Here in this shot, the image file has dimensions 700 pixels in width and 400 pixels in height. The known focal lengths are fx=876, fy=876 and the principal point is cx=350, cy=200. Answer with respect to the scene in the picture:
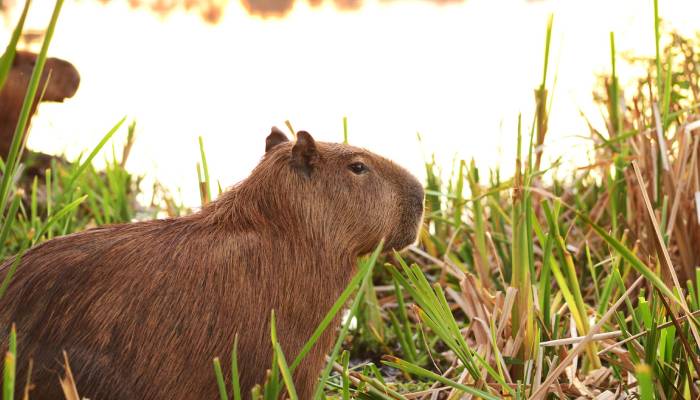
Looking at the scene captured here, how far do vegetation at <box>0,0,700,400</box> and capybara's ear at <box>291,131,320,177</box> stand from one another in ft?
0.82

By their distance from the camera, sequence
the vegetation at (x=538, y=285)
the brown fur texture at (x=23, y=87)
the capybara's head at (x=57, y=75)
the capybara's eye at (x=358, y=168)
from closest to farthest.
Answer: the vegetation at (x=538, y=285) → the capybara's eye at (x=358, y=168) → the brown fur texture at (x=23, y=87) → the capybara's head at (x=57, y=75)

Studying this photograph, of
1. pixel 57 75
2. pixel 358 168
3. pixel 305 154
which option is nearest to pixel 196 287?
pixel 305 154

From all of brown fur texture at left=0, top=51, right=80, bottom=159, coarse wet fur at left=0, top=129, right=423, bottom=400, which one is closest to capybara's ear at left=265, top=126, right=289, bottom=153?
coarse wet fur at left=0, top=129, right=423, bottom=400

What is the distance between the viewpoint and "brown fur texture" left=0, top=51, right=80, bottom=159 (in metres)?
4.23

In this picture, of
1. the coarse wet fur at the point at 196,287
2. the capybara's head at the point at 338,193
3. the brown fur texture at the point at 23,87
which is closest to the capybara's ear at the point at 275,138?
the capybara's head at the point at 338,193

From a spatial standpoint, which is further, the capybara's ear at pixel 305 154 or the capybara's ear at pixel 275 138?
the capybara's ear at pixel 275 138

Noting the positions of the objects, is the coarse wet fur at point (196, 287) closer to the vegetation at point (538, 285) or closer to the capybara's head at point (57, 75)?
the vegetation at point (538, 285)

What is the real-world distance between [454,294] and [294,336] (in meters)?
0.98

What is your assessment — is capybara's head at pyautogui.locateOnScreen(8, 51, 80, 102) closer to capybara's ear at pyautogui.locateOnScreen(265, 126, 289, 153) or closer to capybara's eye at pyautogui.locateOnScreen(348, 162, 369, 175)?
capybara's ear at pyautogui.locateOnScreen(265, 126, 289, 153)

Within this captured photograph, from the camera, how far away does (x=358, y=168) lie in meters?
2.06

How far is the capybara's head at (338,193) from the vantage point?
6.18 ft

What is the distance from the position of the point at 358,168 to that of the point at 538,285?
829 mm

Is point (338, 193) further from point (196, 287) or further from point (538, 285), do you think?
point (538, 285)

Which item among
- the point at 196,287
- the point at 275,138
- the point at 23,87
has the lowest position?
the point at 196,287
